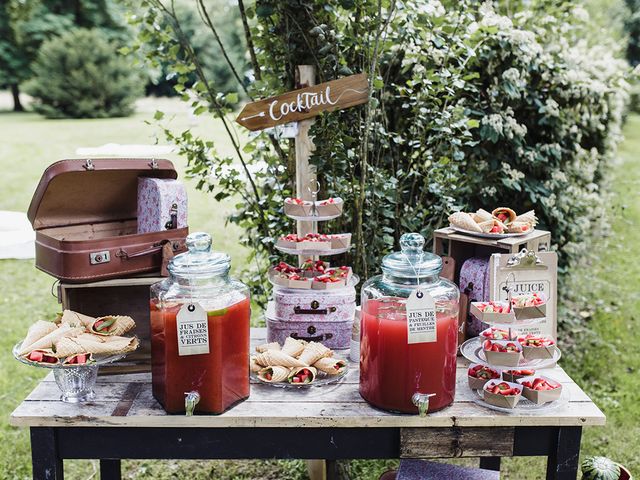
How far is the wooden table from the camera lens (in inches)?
63.9

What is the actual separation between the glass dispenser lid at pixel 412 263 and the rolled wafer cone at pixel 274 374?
0.38 m

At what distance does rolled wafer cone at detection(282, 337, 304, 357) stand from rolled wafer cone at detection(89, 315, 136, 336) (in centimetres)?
41

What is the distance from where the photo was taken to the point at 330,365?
183 cm

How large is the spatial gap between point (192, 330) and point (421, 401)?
54cm

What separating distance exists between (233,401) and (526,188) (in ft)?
7.32

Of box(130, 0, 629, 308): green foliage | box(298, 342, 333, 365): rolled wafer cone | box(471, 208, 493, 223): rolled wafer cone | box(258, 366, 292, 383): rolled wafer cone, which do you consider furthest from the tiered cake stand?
box(130, 0, 629, 308): green foliage

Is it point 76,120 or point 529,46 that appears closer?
point 529,46

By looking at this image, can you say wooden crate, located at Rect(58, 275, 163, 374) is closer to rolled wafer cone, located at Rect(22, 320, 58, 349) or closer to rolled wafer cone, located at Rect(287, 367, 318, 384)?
rolled wafer cone, located at Rect(22, 320, 58, 349)

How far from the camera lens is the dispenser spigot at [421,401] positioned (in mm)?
1599

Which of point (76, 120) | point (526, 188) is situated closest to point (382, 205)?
point (526, 188)

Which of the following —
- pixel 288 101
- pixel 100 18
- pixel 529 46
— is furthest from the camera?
pixel 100 18

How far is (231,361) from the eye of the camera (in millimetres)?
1632

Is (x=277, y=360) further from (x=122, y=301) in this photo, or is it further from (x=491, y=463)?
(x=491, y=463)

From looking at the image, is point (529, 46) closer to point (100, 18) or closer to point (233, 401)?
point (233, 401)
